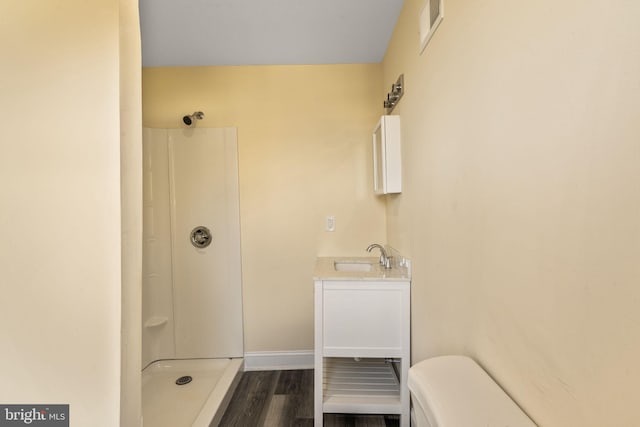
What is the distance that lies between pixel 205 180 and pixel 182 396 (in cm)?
156

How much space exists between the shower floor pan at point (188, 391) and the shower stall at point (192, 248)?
1.3 inches

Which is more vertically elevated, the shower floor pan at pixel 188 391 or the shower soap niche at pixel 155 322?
the shower soap niche at pixel 155 322

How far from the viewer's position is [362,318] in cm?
152

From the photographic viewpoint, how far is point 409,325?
1.51 meters

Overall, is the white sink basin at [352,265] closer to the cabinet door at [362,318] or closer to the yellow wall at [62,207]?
the cabinet door at [362,318]

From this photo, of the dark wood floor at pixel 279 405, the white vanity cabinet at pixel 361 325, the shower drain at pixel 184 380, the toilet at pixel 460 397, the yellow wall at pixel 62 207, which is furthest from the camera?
the shower drain at pixel 184 380

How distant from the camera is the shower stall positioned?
7.23 feet

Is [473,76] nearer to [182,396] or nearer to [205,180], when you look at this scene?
[205,180]

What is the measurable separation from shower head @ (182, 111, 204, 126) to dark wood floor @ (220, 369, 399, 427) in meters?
2.04

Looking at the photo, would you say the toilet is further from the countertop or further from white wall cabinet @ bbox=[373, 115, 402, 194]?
white wall cabinet @ bbox=[373, 115, 402, 194]

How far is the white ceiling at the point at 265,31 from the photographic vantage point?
1.60 m

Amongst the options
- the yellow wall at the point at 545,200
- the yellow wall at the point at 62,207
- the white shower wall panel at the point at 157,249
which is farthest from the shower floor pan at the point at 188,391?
the yellow wall at the point at 545,200

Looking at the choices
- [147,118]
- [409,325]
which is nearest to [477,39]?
[409,325]

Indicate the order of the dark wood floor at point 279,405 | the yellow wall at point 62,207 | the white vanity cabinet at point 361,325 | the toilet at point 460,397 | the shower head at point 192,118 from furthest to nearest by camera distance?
the shower head at point 192,118 < the dark wood floor at point 279,405 < the white vanity cabinet at point 361,325 < the yellow wall at point 62,207 < the toilet at point 460,397
